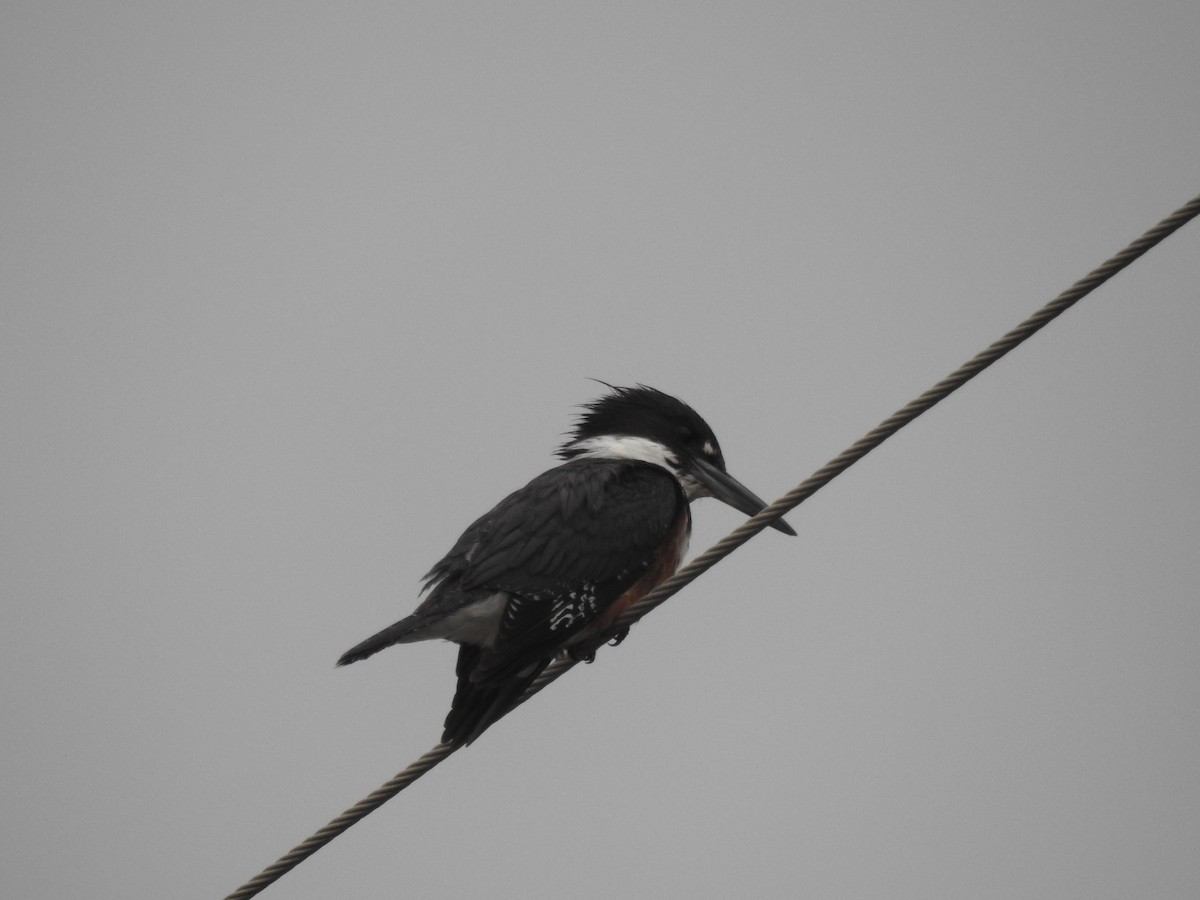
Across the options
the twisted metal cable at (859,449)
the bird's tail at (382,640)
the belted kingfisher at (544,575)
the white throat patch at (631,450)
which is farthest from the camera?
the white throat patch at (631,450)

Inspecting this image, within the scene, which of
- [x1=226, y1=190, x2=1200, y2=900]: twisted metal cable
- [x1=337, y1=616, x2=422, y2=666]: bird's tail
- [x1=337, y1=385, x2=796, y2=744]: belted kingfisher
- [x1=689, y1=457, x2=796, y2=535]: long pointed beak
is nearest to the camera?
[x1=226, y1=190, x2=1200, y2=900]: twisted metal cable

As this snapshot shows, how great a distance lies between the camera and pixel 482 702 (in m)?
3.56

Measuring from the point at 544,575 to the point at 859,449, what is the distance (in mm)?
1247

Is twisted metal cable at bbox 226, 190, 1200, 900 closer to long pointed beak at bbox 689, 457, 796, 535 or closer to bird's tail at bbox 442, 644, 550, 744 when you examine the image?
bird's tail at bbox 442, 644, 550, 744

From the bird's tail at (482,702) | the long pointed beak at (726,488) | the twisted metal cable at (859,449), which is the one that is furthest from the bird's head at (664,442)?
the twisted metal cable at (859,449)

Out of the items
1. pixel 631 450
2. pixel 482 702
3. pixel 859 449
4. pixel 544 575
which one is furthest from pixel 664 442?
pixel 859 449

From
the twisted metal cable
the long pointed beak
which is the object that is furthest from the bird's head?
the twisted metal cable

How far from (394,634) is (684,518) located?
1212 mm

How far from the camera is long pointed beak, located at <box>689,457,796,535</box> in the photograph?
186 inches

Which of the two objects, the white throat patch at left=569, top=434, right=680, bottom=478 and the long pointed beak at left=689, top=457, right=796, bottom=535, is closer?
the long pointed beak at left=689, top=457, right=796, bottom=535

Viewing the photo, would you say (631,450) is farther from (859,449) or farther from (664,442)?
(859,449)

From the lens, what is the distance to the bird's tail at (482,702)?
Answer: 3465 millimetres

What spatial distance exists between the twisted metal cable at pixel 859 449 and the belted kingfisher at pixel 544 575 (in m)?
0.46

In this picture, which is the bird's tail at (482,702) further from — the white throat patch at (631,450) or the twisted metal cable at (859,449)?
the white throat patch at (631,450)
